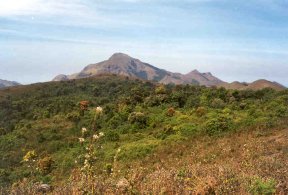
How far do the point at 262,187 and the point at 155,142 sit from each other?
49.0 ft

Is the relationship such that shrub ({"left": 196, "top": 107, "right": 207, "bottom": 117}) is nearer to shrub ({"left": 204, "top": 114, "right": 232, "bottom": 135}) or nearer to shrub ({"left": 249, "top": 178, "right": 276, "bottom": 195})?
shrub ({"left": 204, "top": 114, "right": 232, "bottom": 135})

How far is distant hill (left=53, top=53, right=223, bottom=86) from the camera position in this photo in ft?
459

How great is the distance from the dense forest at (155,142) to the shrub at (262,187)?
0.05ft

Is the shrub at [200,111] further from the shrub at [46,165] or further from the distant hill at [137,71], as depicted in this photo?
the distant hill at [137,71]

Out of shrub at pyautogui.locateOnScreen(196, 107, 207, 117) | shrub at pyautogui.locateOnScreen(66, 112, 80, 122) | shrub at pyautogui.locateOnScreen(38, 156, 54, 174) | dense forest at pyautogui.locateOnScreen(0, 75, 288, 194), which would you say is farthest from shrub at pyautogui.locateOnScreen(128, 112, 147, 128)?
shrub at pyautogui.locateOnScreen(66, 112, 80, 122)

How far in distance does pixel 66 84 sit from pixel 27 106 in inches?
468

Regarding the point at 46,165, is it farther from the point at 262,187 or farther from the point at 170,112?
the point at 262,187

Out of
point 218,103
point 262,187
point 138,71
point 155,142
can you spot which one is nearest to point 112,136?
point 155,142

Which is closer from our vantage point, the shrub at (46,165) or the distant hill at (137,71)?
the shrub at (46,165)

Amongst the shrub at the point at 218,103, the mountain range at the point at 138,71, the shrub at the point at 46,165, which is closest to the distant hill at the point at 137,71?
the mountain range at the point at 138,71

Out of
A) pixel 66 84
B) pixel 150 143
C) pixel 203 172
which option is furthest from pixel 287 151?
pixel 66 84

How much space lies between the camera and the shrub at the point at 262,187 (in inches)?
231

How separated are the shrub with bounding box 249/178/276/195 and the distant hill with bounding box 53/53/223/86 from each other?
128 meters

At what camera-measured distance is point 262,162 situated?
897 centimetres
